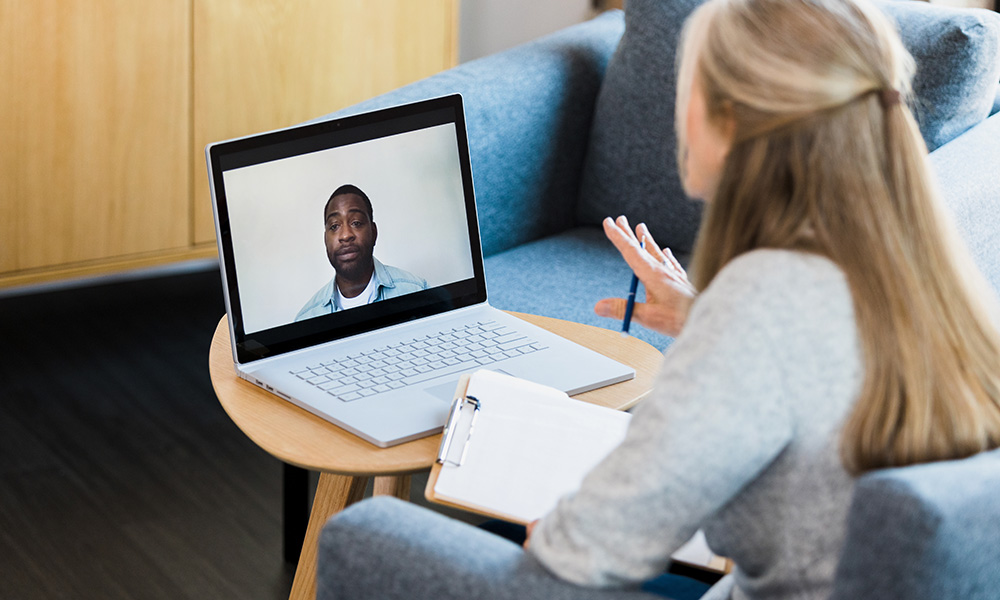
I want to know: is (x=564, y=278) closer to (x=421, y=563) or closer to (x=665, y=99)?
(x=665, y=99)

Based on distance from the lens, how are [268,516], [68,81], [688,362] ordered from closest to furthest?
[688,362] → [268,516] → [68,81]

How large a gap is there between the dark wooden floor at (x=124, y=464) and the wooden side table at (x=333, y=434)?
409 mm

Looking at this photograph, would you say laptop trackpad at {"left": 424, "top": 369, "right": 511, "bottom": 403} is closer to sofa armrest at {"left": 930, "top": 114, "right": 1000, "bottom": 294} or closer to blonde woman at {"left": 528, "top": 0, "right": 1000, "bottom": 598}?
blonde woman at {"left": 528, "top": 0, "right": 1000, "bottom": 598}

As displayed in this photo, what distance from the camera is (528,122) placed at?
6.33 feet

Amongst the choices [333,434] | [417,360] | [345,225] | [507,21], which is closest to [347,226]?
[345,225]

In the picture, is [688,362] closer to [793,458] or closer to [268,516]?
[793,458]

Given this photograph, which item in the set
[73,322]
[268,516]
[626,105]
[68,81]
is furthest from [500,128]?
[73,322]

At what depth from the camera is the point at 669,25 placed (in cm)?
185

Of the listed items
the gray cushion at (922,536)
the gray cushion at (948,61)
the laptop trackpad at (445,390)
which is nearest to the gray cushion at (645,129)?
the gray cushion at (948,61)

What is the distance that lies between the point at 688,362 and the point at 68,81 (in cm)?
190

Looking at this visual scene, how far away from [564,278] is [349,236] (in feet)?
2.22

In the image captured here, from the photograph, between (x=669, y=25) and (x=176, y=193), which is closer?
(x=669, y=25)

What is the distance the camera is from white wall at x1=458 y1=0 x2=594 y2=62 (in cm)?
302

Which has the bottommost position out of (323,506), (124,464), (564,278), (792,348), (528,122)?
(124,464)
